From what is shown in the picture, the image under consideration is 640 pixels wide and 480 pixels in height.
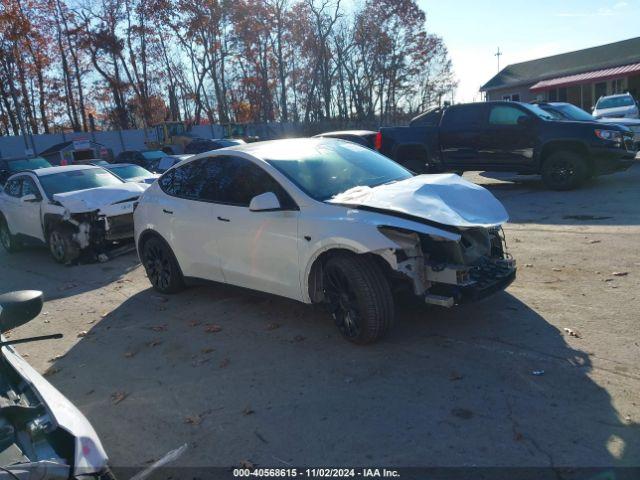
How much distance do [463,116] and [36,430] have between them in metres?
11.3

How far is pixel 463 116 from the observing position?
39.3 feet

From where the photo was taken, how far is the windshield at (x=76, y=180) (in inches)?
364

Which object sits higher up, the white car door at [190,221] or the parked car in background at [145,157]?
the parked car in background at [145,157]

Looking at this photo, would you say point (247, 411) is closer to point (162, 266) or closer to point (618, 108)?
point (162, 266)

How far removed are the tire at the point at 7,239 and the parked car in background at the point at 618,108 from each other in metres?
20.0

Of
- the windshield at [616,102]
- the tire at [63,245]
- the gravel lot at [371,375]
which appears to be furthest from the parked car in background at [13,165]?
the windshield at [616,102]

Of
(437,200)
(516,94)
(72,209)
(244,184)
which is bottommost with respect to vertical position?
(72,209)

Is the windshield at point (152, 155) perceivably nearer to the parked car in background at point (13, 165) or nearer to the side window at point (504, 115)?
the parked car in background at point (13, 165)

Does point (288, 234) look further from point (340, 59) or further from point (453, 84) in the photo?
point (453, 84)

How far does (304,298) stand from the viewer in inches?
183

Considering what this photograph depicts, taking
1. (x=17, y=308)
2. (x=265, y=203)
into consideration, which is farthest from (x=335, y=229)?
(x=17, y=308)

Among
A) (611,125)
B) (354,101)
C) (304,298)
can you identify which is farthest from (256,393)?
(354,101)

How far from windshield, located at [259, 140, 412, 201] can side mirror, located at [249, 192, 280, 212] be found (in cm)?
30

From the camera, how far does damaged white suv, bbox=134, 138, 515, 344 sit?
412 cm
